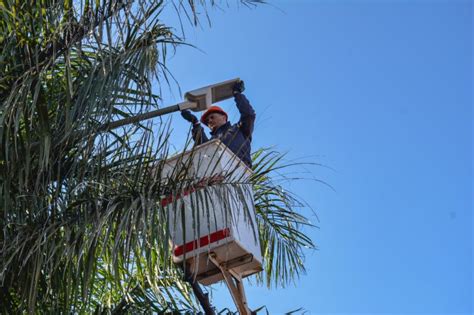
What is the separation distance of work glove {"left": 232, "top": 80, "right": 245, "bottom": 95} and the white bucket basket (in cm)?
45

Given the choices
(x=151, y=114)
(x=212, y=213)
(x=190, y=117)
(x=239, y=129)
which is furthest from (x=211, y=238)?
(x=190, y=117)

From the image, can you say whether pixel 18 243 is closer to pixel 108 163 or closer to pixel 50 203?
pixel 50 203

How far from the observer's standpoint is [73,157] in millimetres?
6043

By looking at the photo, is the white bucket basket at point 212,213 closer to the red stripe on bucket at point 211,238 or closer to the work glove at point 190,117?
the red stripe on bucket at point 211,238

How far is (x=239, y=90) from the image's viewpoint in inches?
249

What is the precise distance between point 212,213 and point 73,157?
3.15ft

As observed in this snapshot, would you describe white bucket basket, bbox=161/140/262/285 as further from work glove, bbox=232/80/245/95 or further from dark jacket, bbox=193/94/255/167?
dark jacket, bbox=193/94/255/167

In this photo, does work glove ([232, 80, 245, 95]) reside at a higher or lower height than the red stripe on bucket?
higher

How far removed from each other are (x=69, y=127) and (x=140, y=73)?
0.56 metres

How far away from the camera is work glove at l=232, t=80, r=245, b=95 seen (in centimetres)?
615

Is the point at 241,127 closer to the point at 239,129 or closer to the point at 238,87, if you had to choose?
the point at 239,129

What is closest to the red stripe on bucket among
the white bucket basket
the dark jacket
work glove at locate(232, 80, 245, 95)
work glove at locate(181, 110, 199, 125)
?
the white bucket basket

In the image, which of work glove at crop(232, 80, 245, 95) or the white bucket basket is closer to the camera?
the white bucket basket

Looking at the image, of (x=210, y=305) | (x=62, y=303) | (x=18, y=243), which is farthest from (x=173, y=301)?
(x=18, y=243)
